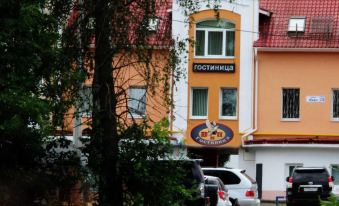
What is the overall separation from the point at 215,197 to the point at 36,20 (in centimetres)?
1074

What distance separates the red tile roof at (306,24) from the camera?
52.4 m

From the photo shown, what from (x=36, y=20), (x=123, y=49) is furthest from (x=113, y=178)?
(x=36, y=20)

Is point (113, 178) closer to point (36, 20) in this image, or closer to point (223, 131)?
point (36, 20)

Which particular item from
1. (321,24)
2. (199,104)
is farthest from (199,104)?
(321,24)

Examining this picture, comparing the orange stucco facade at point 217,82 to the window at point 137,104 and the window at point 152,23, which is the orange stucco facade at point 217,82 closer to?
the window at point 137,104

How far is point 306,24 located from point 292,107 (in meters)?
4.59

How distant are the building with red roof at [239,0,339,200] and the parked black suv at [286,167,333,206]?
968 centimetres

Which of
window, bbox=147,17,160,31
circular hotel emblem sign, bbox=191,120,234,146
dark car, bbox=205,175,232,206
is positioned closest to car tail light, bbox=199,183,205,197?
dark car, bbox=205,175,232,206

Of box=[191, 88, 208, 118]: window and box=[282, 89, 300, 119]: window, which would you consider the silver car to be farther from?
box=[282, 89, 300, 119]: window

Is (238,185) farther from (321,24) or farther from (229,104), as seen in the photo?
(321,24)

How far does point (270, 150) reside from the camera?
51969 millimetres

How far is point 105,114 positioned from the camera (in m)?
21.6

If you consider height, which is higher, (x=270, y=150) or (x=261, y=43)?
(x=261, y=43)

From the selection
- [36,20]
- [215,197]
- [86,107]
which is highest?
[36,20]
